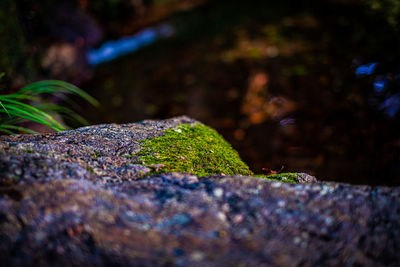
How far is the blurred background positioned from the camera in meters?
3.28

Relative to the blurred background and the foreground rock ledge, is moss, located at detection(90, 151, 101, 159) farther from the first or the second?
the blurred background

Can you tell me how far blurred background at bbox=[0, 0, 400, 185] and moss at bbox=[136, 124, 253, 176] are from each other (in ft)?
4.07

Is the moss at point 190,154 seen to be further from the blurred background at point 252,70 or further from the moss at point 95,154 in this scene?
the blurred background at point 252,70

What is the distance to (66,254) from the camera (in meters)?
0.79

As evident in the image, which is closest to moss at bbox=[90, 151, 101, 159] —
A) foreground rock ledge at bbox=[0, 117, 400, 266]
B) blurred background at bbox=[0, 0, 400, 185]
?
foreground rock ledge at bbox=[0, 117, 400, 266]

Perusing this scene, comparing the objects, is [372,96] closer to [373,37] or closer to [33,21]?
[373,37]

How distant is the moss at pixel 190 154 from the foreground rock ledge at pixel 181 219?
0.20 m

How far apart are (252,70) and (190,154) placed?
12.8 feet

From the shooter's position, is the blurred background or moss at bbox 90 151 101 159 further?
the blurred background

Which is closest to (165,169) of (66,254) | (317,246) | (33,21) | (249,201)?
(249,201)

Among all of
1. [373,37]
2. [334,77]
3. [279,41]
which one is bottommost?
[334,77]

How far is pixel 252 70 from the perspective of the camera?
5.06m

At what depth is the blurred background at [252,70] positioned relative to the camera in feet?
10.8

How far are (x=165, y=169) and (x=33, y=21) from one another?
505cm
